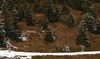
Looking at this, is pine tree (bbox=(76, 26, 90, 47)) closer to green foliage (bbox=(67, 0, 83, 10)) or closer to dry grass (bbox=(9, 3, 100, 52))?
dry grass (bbox=(9, 3, 100, 52))

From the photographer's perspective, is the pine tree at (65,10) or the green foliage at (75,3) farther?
the green foliage at (75,3)

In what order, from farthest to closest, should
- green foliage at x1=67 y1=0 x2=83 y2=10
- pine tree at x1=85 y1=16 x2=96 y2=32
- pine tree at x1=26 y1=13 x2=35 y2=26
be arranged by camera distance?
1. green foliage at x1=67 y1=0 x2=83 y2=10
2. pine tree at x1=26 y1=13 x2=35 y2=26
3. pine tree at x1=85 y1=16 x2=96 y2=32

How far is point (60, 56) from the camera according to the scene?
85.0ft

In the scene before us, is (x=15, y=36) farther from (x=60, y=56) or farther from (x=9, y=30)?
(x=60, y=56)

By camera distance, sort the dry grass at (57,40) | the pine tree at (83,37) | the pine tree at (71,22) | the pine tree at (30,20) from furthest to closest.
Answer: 1. the pine tree at (71,22)
2. the pine tree at (30,20)
3. the pine tree at (83,37)
4. the dry grass at (57,40)

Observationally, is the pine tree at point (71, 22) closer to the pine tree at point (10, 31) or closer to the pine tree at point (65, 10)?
the pine tree at point (65, 10)

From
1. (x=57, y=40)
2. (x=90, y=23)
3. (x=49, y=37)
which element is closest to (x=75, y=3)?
(x=90, y=23)

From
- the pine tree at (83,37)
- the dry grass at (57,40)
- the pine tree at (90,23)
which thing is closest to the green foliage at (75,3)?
the pine tree at (90,23)

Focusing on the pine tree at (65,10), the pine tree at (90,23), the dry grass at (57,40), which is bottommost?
the dry grass at (57,40)

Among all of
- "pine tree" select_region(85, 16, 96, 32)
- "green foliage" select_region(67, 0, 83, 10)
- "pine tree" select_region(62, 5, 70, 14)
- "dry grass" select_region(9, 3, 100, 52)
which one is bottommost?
"dry grass" select_region(9, 3, 100, 52)

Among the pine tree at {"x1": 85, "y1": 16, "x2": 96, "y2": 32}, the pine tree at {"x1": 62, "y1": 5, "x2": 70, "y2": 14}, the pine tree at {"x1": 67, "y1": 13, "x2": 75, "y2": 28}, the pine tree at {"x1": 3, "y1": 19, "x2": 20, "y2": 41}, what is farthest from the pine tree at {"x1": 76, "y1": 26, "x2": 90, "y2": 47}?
the pine tree at {"x1": 3, "y1": 19, "x2": 20, "y2": 41}

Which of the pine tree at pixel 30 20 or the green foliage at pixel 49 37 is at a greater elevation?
the pine tree at pixel 30 20

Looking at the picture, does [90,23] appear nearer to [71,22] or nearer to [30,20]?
[71,22]

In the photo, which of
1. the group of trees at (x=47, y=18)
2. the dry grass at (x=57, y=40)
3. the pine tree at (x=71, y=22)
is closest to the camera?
the dry grass at (x=57, y=40)
